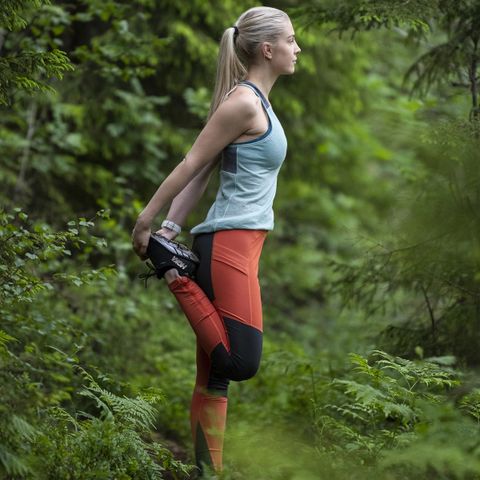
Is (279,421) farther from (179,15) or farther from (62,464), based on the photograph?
(179,15)

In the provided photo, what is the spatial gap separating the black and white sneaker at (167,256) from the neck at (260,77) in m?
0.88

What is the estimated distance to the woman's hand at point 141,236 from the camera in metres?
3.95

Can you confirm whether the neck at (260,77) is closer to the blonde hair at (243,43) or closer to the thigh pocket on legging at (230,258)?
the blonde hair at (243,43)

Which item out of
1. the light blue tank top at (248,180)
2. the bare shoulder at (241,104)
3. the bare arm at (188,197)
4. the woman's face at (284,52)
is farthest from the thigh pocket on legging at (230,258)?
the woman's face at (284,52)

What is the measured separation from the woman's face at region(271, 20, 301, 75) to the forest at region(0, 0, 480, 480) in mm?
1029

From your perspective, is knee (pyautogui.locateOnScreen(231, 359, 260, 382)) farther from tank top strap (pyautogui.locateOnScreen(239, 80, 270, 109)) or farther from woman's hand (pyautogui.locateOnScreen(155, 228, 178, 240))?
tank top strap (pyautogui.locateOnScreen(239, 80, 270, 109))

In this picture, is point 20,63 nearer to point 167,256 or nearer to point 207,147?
point 207,147

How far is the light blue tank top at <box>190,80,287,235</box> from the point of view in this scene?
3.98 meters

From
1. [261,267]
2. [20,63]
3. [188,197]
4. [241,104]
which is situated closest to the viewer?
[241,104]

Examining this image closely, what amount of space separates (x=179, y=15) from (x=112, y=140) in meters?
1.44

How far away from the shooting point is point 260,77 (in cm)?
418

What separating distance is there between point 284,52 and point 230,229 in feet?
3.03

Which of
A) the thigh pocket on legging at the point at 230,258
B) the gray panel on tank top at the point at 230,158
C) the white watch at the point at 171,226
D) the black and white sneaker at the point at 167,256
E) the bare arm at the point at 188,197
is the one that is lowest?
the black and white sneaker at the point at 167,256

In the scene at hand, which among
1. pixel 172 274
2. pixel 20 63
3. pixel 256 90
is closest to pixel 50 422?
pixel 172 274
